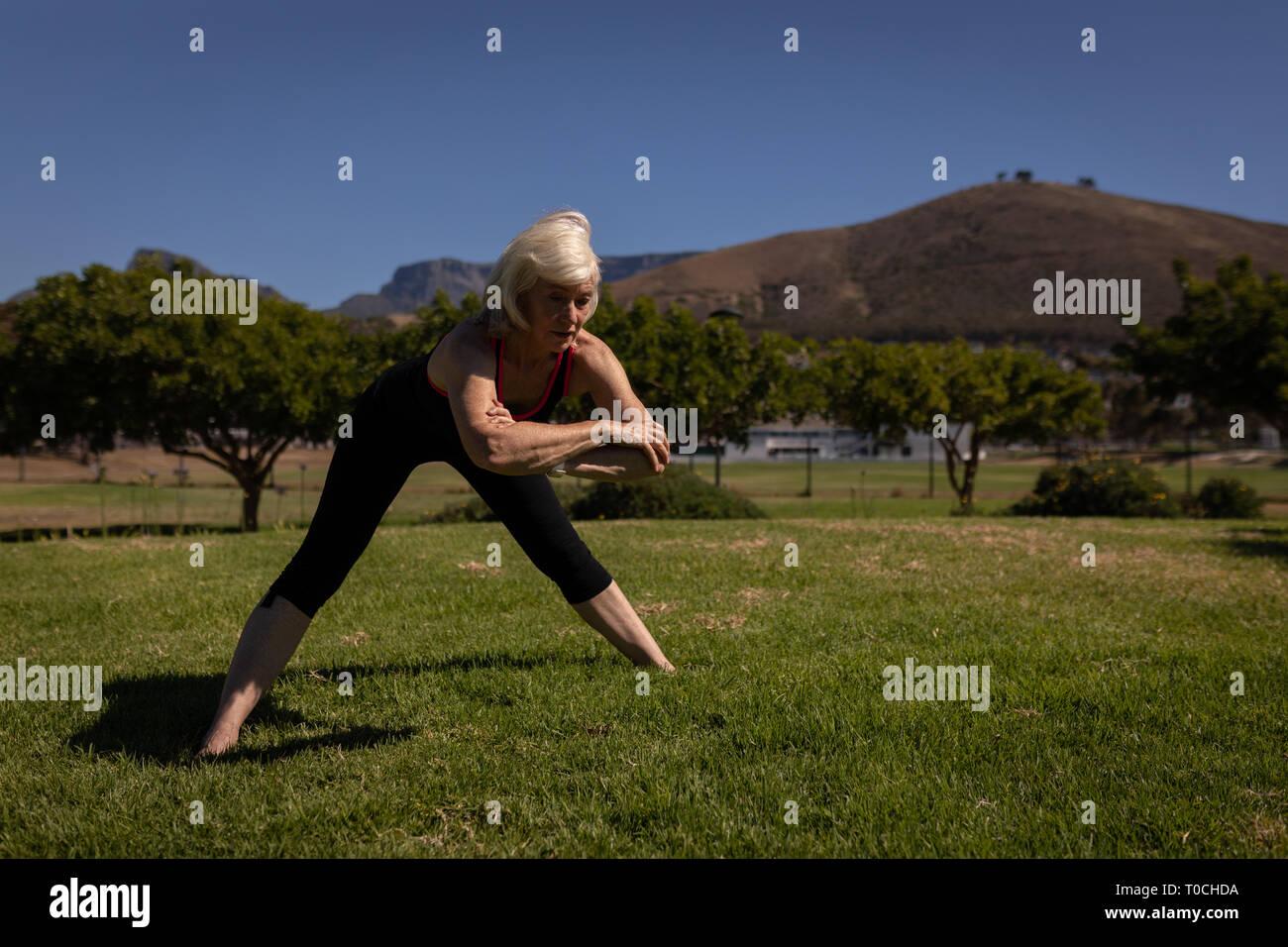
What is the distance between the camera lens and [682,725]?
146 inches

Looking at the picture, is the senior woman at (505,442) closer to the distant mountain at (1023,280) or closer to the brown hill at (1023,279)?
the brown hill at (1023,279)

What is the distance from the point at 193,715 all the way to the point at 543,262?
2776mm

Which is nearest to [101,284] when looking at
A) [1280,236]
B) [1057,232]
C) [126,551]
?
[126,551]

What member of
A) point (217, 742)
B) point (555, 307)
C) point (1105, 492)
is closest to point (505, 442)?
point (555, 307)

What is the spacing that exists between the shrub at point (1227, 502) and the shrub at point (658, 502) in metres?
10.6

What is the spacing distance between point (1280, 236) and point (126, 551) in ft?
755

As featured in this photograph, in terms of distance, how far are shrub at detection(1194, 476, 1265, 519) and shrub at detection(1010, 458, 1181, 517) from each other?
2480 millimetres

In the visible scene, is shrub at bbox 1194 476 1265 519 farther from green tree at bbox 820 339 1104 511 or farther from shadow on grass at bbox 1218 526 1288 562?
shadow on grass at bbox 1218 526 1288 562

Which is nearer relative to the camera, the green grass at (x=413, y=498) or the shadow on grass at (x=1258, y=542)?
the shadow on grass at (x=1258, y=542)

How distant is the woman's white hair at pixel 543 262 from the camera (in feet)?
10.1

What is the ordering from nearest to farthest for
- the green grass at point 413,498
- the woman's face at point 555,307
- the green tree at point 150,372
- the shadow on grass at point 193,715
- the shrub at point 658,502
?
the woman's face at point 555,307 < the shadow on grass at point 193,715 < the shrub at point 658,502 < the green tree at point 150,372 < the green grass at point 413,498

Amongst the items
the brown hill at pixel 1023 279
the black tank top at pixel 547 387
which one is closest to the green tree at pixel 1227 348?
the black tank top at pixel 547 387

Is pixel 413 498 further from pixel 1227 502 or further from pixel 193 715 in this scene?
pixel 193 715
